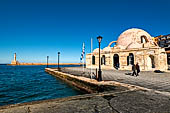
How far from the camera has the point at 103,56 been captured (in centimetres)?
2792

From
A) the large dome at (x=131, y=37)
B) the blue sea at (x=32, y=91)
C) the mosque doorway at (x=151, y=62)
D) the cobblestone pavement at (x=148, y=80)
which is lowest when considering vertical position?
the blue sea at (x=32, y=91)

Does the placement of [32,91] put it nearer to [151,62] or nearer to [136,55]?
[136,55]

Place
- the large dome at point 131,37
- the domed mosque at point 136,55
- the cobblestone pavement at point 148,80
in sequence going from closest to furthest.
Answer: the cobblestone pavement at point 148,80 → the domed mosque at point 136,55 → the large dome at point 131,37

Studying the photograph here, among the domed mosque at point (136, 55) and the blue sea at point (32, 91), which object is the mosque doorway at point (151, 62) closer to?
the domed mosque at point (136, 55)

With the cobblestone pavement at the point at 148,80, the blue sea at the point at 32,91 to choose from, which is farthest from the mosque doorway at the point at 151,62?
the blue sea at the point at 32,91

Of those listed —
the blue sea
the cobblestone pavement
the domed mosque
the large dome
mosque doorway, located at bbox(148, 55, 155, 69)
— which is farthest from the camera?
the large dome

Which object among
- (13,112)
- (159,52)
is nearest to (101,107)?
(13,112)

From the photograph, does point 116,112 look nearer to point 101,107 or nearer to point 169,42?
point 101,107

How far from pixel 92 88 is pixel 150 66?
53.7 ft

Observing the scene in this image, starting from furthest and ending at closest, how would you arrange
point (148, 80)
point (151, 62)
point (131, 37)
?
point (131, 37) → point (151, 62) → point (148, 80)

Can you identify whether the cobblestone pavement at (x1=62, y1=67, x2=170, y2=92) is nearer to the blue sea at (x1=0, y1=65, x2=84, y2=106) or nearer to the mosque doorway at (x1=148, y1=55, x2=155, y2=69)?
the blue sea at (x1=0, y1=65, x2=84, y2=106)

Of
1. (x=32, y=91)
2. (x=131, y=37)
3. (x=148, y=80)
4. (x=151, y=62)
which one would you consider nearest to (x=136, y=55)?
(x=151, y=62)

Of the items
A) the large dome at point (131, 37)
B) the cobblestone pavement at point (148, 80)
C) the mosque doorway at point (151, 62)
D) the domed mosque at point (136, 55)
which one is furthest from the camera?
the large dome at point (131, 37)

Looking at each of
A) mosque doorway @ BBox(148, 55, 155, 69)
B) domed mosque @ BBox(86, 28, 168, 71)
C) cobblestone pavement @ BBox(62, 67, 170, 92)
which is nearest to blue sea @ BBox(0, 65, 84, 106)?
cobblestone pavement @ BBox(62, 67, 170, 92)
